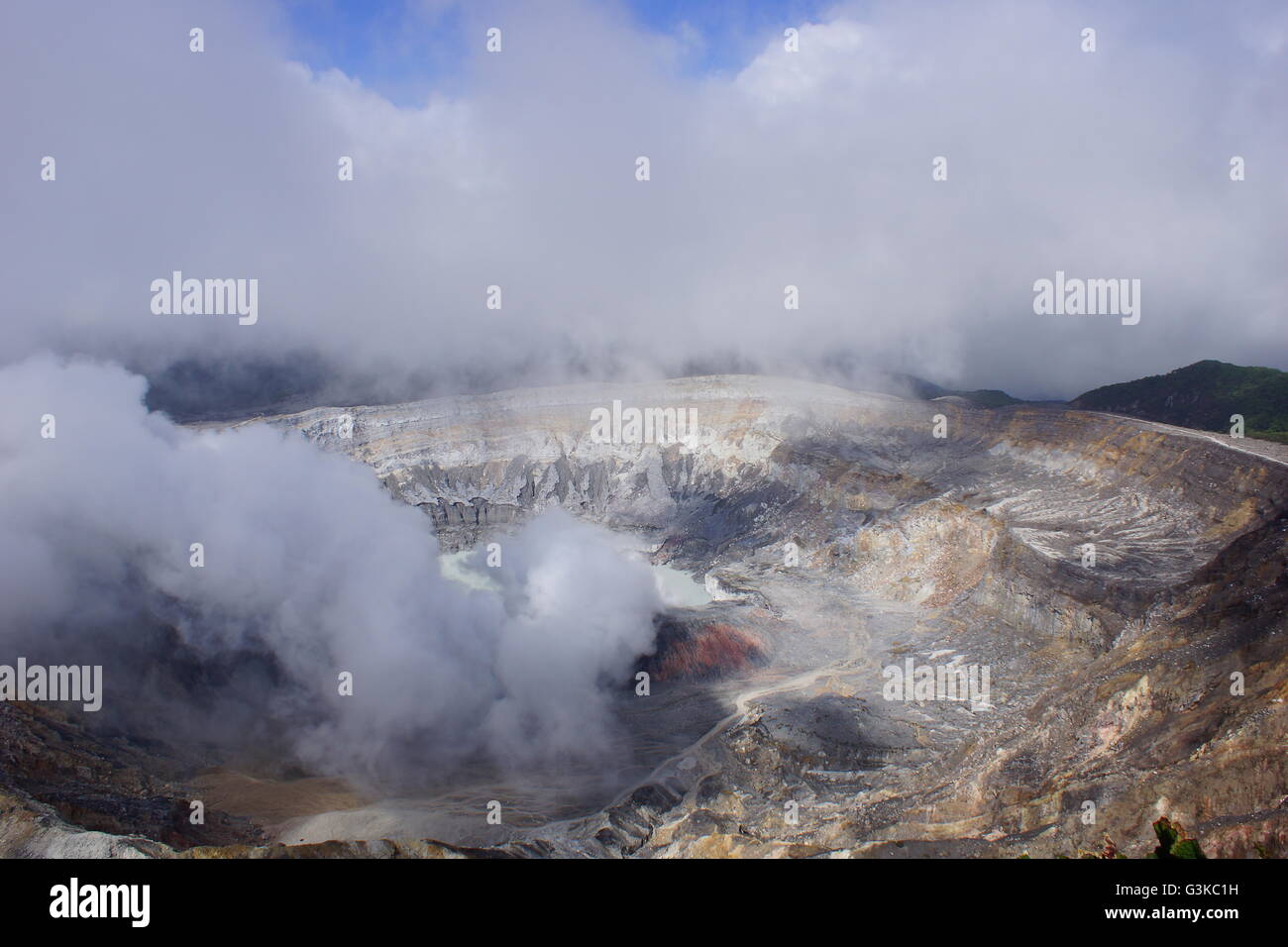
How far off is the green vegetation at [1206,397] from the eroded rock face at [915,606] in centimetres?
3938

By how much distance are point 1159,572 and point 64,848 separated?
56.4 metres

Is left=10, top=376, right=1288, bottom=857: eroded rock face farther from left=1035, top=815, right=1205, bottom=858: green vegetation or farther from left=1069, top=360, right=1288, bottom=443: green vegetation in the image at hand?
left=1069, top=360, right=1288, bottom=443: green vegetation

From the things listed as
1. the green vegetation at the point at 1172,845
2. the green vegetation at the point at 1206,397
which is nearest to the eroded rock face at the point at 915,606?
the green vegetation at the point at 1172,845

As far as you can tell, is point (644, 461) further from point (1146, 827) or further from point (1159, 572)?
point (1146, 827)

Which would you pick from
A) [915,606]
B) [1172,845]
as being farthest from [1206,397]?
[1172,845]

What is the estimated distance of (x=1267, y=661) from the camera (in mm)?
27422

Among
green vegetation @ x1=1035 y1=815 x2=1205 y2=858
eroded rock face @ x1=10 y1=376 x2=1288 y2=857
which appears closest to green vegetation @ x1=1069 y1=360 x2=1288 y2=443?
eroded rock face @ x1=10 y1=376 x2=1288 y2=857

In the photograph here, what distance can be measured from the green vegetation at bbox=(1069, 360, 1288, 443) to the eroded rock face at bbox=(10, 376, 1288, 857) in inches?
1550

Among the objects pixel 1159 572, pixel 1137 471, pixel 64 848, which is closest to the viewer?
pixel 64 848

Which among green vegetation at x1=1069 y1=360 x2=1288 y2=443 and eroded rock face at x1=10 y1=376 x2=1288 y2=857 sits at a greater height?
green vegetation at x1=1069 y1=360 x2=1288 y2=443

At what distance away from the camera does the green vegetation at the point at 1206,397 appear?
331ft

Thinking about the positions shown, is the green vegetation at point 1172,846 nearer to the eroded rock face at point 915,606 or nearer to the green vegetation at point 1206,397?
the eroded rock face at point 915,606

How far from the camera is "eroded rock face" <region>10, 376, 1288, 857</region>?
25297mm
